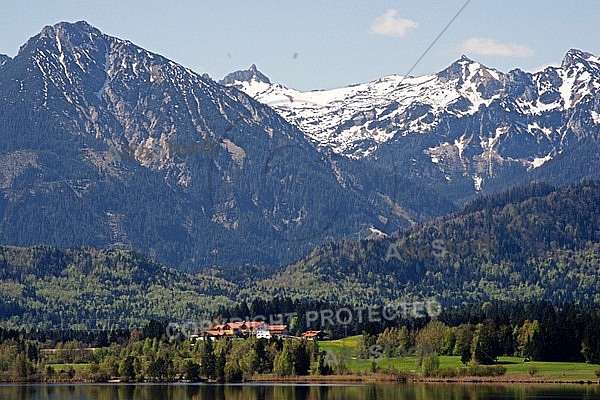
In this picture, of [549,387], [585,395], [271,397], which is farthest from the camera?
[549,387]

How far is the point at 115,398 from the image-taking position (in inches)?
7402

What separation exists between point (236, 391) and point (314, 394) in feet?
51.4

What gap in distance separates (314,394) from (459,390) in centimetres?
2149

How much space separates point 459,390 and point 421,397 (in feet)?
60.1

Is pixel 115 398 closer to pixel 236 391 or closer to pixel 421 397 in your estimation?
pixel 236 391

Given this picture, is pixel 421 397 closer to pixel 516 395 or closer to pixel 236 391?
pixel 516 395

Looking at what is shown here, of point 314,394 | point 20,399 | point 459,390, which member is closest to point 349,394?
point 314,394

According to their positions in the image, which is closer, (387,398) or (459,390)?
(387,398)

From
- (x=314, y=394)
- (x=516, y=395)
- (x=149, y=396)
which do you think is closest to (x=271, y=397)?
(x=314, y=394)

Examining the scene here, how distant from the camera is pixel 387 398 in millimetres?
175625

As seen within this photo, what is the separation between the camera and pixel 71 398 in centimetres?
18988

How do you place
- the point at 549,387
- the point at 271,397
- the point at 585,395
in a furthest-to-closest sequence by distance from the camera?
the point at 549,387 < the point at 271,397 < the point at 585,395

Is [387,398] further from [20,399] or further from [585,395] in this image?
[20,399]

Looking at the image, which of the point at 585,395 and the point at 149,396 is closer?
the point at 585,395
